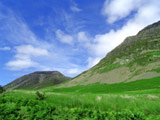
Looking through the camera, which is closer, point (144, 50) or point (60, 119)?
point (60, 119)

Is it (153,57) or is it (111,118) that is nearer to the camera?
(111,118)

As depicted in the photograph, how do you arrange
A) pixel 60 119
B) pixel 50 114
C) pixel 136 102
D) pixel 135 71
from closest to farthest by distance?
pixel 60 119 < pixel 50 114 < pixel 136 102 < pixel 135 71

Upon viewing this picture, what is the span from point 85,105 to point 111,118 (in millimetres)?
2861

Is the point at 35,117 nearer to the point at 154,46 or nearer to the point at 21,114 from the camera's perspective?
the point at 21,114

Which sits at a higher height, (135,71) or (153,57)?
(153,57)

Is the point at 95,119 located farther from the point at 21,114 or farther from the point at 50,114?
the point at 21,114

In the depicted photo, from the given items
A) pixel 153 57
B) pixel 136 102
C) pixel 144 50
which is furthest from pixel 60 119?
pixel 144 50

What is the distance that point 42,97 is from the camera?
1057 centimetres

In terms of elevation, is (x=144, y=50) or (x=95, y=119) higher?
(x=144, y=50)

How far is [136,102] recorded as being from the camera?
7574 millimetres

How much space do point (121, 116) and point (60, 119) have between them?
124 inches

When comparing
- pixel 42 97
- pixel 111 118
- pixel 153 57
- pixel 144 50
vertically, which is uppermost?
pixel 144 50

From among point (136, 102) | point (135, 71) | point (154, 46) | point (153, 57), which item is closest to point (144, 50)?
point (154, 46)

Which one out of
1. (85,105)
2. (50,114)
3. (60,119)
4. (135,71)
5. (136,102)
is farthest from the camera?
(135,71)
